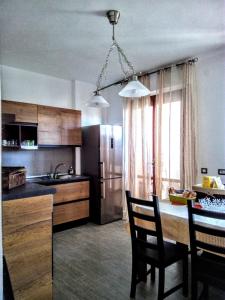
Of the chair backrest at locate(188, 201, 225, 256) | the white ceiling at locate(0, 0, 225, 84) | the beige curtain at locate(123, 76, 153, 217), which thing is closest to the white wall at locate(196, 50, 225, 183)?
the white ceiling at locate(0, 0, 225, 84)

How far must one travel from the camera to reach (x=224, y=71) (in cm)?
320

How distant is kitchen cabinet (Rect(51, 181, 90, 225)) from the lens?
12.7ft

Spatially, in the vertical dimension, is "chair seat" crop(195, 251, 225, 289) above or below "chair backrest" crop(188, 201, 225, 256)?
below

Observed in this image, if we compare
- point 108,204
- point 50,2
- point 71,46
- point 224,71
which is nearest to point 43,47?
point 71,46

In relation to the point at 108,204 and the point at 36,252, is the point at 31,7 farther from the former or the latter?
the point at 108,204

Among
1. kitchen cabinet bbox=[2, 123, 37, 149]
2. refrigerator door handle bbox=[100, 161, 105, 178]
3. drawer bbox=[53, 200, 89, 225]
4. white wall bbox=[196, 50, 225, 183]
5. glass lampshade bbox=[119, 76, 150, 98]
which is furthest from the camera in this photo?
refrigerator door handle bbox=[100, 161, 105, 178]

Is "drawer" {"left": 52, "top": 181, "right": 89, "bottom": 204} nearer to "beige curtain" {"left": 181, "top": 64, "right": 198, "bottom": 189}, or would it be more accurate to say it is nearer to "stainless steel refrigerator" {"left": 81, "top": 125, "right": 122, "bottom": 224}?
"stainless steel refrigerator" {"left": 81, "top": 125, "right": 122, "bottom": 224}

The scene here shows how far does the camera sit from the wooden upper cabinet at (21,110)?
3.62m

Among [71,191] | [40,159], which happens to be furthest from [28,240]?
[40,159]

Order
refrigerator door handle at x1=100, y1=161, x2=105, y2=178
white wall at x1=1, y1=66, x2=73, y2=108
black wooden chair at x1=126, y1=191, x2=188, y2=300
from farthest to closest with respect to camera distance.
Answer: refrigerator door handle at x1=100, y1=161, x2=105, y2=178 < white wall at x1=1, y1=66, x2=73, y2=108 < black wooden chair at x1=126, y1=191, x2=188, y2=300

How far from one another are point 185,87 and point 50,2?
88.1 inches

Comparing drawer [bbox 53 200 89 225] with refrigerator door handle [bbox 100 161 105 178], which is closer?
drawer [bbox 53 200 89 225]

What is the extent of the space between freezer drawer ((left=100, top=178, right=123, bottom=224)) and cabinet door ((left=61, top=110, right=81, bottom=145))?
100 centimetres

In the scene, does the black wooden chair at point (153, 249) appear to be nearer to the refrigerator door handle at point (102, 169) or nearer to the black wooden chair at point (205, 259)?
the black wooden chair at point (205, 259)
